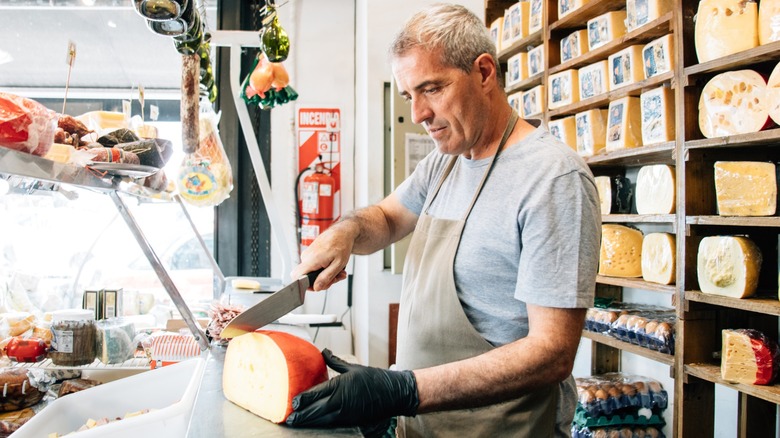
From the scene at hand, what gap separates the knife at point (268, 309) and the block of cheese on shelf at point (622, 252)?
1.62 meters

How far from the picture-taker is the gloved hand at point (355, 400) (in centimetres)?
107

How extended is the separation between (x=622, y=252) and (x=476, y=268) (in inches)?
56.6

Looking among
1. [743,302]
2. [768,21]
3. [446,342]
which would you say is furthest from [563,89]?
[446,342]

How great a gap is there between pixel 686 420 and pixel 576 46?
173 centimetres

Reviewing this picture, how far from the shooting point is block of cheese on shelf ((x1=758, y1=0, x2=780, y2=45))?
1834 mm

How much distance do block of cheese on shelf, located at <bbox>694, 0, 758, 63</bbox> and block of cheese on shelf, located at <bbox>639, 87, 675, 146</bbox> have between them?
222 millimetres

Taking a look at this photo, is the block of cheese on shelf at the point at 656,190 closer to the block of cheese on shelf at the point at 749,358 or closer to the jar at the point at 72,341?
the block of cheese on shelf at the point at 749,358

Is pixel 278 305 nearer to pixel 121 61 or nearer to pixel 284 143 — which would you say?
pixel 284 143

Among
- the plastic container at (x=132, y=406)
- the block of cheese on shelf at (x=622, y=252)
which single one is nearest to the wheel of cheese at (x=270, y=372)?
the plastic container at (x=132, y=406)

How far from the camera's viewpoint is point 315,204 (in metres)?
4.55

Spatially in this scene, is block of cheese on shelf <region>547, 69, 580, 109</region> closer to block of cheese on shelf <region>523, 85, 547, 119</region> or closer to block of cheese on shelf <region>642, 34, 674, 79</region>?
block of cheese on shelf <region>523, 85, 547, 119</region>

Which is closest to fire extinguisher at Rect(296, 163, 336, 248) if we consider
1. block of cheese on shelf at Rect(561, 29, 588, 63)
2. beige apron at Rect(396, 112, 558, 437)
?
block of cheese on shelf at Rect(561, 29, 588, 63)

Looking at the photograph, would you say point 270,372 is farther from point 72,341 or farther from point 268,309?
point 72,341

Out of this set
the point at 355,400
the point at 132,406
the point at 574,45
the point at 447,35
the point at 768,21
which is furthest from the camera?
the point at 574,45
